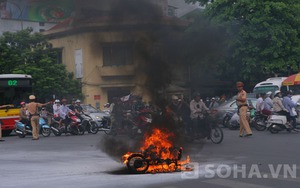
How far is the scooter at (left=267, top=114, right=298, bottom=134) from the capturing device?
1681 cm

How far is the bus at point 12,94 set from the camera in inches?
813

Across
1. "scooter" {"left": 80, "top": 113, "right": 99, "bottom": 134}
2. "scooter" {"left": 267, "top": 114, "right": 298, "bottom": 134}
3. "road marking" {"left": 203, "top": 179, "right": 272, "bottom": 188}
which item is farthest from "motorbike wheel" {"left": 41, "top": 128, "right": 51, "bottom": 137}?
"road marking" {"left": 203, "top": 179, "right": 272, "bottom": 188}

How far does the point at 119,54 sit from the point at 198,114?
624cm

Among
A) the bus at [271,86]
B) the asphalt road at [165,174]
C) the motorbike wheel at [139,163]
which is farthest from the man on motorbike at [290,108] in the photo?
the motorbike wheel at [139,163]

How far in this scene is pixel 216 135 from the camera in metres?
13.8

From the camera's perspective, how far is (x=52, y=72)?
26922 mm

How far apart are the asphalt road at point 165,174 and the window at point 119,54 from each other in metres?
1.82

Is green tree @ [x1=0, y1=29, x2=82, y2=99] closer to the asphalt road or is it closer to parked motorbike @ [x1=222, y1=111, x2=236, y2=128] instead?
parked motorbike @ [x1=222, y1=111, x2=236, y2=128]

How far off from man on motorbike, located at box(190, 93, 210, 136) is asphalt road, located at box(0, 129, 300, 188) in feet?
1.75

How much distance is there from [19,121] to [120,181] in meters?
13.2

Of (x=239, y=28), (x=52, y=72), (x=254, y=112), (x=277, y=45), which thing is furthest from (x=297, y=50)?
(x=52, y=72)

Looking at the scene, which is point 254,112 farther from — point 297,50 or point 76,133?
point 297,50

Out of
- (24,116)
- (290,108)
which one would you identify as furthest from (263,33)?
(24,116)

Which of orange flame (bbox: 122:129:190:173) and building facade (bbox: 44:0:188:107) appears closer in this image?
building facade (bbox: 44:0:188:107)
